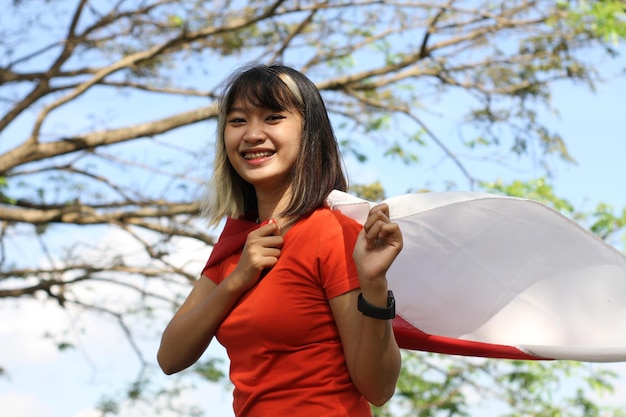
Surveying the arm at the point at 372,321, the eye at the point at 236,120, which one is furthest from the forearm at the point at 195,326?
the eye at the point at 236,120

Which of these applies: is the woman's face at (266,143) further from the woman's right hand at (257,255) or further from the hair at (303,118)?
the woman's right hand at (257,255)

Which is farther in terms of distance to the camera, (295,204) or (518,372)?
(518,372)

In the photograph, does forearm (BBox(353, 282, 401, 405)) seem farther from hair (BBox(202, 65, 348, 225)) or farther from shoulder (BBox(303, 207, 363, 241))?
hair (BBox(202, 65, 348, 225))

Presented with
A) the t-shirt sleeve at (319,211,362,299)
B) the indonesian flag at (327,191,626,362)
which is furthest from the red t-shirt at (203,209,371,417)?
the indonesian flag at (327,191,626,362)

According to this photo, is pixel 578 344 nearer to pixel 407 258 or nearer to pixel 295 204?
pixel 407 258

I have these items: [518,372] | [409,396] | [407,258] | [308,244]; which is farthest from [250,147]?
[518,372]

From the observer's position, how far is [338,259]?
5.56 ft

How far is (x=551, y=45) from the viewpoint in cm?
730

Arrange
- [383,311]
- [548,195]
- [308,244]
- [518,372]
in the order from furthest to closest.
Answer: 1. [518,372]
2. [548,195]
3. [308,244]
4. [383,311]

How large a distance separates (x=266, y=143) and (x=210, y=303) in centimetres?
34

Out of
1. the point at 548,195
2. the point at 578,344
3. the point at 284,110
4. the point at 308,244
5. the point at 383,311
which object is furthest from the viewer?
the point at 548,195

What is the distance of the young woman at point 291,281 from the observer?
1.67 meters

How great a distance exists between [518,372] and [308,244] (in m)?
6.19

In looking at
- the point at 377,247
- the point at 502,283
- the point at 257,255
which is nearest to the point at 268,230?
the point at 257,255
